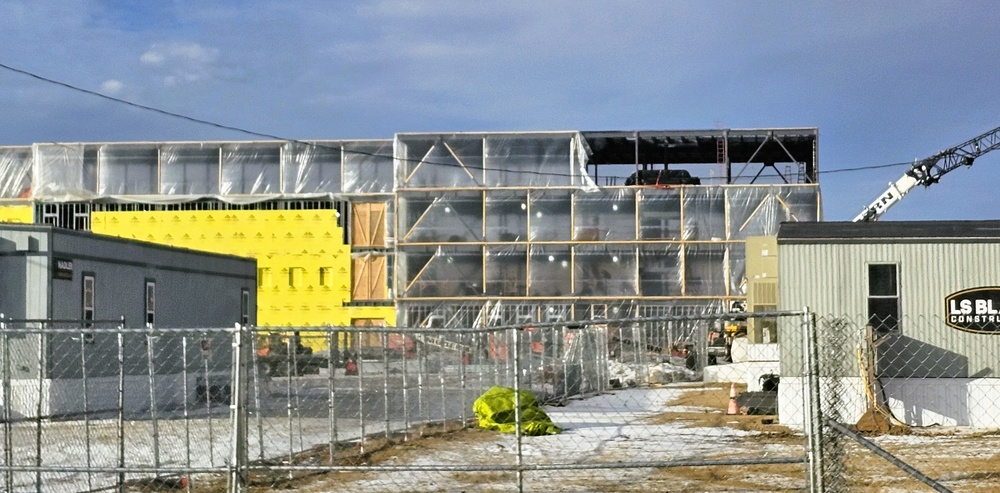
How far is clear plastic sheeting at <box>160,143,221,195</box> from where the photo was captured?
57.5 m

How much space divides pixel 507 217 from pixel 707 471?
39283 mm

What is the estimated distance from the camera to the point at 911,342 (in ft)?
68.7

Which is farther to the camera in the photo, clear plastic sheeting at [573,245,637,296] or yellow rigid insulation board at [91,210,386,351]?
yellow rigid insulation board at [91,210,386,351]

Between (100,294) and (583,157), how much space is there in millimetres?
29816

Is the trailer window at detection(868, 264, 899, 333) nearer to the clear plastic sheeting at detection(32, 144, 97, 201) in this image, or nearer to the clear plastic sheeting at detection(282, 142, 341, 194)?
the clear plastic sheeting at detection(282, 142, 341, 194)

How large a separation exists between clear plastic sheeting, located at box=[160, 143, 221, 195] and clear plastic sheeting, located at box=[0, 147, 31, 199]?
691 centimetres

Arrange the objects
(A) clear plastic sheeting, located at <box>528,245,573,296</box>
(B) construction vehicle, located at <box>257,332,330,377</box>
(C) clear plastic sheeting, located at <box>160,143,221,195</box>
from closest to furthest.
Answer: (B) construction vehicle, located at <box>257,332,330,377</box> → (A) clear plastic sheeting, located at <box>528,245,573,296</box> → (C) clear plastic sheeting, located at <box>160,143,221,195</box>

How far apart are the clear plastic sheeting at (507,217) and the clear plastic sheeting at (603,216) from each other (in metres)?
2.42

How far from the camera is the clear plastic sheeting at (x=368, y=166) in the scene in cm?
5591

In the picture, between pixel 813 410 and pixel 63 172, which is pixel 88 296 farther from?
pixel 63 172

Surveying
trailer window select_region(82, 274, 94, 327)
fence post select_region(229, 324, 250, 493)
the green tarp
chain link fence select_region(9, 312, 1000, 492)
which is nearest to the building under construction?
chain link fence select_region(9, 312, 1000, 492)

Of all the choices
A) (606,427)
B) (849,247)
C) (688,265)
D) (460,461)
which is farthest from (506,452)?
(688,265)

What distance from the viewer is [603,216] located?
52.8 meters

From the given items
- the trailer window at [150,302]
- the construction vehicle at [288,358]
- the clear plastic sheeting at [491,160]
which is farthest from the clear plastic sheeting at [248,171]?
the trailer window at [150,302]
